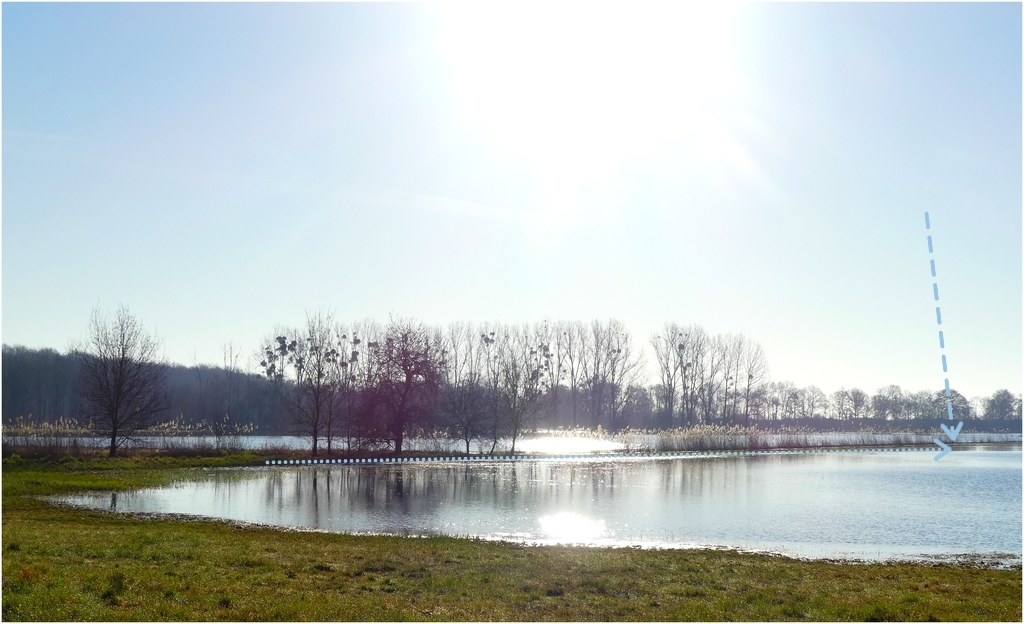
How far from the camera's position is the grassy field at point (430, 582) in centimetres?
893

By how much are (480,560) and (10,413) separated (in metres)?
102

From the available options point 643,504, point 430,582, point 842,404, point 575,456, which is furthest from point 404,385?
point 842,404

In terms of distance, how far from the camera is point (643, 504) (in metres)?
23.0

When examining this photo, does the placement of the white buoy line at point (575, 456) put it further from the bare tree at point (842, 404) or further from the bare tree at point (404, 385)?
the bare tree at point (842, 404)

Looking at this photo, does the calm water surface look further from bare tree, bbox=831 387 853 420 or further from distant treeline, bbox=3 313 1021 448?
bare tree, bbox=831 387 853 420

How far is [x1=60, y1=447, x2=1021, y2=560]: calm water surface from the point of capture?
56.4 ft

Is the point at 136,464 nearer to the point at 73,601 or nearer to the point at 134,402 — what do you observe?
the point at 134,402

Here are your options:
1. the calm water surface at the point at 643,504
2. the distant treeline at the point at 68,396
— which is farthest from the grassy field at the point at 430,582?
the distant treeline at the point at 68,396

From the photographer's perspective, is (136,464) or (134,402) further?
(134,402)

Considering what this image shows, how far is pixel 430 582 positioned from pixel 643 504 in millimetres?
13530

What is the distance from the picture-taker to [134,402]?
1602 inches

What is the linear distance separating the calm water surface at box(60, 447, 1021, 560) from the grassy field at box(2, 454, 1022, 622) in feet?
9.51

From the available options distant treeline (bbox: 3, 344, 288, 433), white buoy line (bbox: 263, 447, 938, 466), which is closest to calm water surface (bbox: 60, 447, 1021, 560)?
white buoy line (bbox: 263, 447, 938, 466)

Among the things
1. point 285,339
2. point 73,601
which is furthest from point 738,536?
point 285,339
